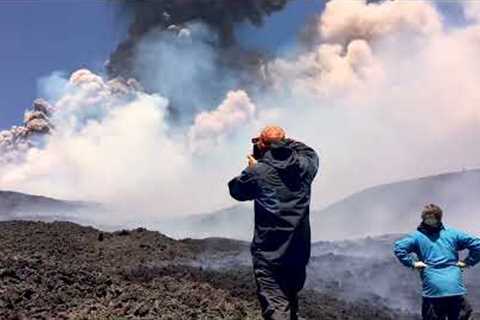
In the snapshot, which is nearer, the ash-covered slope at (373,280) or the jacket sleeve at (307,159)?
the jacket sleeve at (307,159)

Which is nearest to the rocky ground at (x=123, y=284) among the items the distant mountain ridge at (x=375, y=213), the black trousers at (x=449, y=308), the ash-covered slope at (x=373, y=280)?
the ash-covered slope at (x=373, y=280)

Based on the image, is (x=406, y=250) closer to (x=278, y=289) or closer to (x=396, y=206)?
(x=278, y=289)

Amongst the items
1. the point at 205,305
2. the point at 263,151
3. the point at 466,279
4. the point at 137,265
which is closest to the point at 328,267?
the point at 466,279

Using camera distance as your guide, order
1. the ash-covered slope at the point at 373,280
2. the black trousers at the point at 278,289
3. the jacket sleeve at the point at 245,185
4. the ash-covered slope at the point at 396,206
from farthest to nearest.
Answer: the ash-covered slope at the point at 396,206 < the ash-covered slope at the point at 373,280 < the jacket sleeve at the point at 245,185 < the black trousers at the point at 278,289

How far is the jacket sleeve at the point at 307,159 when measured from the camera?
610 cm

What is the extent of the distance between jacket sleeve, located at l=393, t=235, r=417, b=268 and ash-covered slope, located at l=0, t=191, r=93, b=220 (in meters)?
48.9

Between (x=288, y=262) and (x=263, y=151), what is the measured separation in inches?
34.1

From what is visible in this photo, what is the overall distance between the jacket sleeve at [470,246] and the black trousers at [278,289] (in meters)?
1.40

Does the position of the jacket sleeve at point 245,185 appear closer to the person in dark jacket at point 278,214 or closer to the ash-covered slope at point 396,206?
the person in dark jacket at point 278,214

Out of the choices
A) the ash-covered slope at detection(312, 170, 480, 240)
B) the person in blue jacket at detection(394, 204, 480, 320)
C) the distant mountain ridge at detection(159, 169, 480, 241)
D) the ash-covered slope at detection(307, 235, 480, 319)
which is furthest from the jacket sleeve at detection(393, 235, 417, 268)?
the ash-covered slope at detection(312, 170, 480, 240)

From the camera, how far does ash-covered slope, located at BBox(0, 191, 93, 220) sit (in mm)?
56031

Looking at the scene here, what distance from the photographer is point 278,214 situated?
598 centimetres

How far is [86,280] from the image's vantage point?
14141mm

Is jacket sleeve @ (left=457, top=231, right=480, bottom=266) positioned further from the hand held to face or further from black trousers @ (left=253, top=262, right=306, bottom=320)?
black trousers @ (left=253, top=262, right=306, bottom=320)
